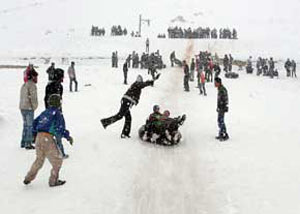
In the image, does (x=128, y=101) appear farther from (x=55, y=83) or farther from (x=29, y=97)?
(x=29, y=97)

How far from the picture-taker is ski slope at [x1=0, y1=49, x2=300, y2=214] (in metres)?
7.45

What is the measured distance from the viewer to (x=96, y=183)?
8328 millimetres

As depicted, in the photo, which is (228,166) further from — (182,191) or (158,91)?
(158,91)

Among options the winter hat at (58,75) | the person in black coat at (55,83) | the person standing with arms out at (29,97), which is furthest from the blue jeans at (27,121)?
the winter hat at (58,75)

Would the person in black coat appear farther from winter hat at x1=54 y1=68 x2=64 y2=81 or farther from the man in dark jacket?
the man in dark jacket

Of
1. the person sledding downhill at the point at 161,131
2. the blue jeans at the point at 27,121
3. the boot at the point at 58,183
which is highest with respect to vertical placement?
the blue jeans at the point at 27,121

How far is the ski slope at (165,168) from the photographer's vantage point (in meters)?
7.45

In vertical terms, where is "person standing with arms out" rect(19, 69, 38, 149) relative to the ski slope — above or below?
above

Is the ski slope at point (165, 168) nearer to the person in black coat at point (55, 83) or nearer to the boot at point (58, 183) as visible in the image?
the boot at point (58, 183)

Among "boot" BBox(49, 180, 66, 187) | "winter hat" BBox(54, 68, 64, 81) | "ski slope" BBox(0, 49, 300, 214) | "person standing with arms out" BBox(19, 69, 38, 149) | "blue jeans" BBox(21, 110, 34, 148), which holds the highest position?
"winter hat" BBox(54, 68, 64, 81)

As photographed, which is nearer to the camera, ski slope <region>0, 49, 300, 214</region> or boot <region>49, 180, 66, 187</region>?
ski slope <region>0, 49, 300, 214</region>

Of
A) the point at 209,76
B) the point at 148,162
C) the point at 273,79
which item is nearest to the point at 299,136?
the point at 148,162

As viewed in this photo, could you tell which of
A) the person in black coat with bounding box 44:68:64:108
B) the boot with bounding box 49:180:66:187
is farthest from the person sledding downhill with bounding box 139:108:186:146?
the boot with bounding box 49:180:66:187

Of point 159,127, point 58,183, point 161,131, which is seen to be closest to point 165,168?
point 161,131
